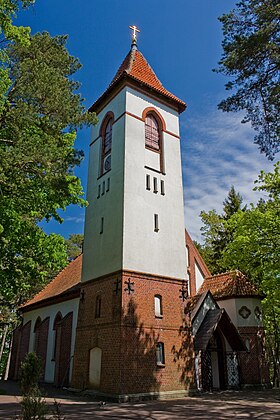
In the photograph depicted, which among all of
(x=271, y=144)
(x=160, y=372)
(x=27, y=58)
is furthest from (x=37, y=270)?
(x=271, y=144)

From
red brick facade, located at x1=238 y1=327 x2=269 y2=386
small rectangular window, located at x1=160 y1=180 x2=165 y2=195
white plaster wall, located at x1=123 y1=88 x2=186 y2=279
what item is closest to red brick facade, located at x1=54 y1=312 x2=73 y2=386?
white plaster wall, located at x1=123 y1=88 x2=186 y2=279

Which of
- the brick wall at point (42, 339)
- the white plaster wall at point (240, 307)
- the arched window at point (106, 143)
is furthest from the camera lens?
the brick wall at point (42, 339)

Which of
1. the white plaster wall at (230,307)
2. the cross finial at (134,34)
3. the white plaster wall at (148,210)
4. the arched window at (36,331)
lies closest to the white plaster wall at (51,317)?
the arched window at (36,331)

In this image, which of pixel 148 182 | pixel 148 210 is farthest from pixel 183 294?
pixel 148 182

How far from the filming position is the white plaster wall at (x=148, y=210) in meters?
16.6

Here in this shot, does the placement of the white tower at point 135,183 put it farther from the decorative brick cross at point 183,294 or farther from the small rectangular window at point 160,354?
the small rectangular window at point 160,354

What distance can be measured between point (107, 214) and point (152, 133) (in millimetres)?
5673

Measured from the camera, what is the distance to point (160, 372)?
15.0 meters

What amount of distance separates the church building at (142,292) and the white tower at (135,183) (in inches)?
2.4

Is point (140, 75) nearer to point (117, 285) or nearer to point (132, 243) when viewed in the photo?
point (132, 243)

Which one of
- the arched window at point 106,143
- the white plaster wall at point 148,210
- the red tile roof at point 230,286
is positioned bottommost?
the red tile roof at point 230,286

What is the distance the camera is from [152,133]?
66.7 ft

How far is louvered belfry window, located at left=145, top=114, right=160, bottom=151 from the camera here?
65.2ft

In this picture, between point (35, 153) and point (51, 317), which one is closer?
point (35, 153)
